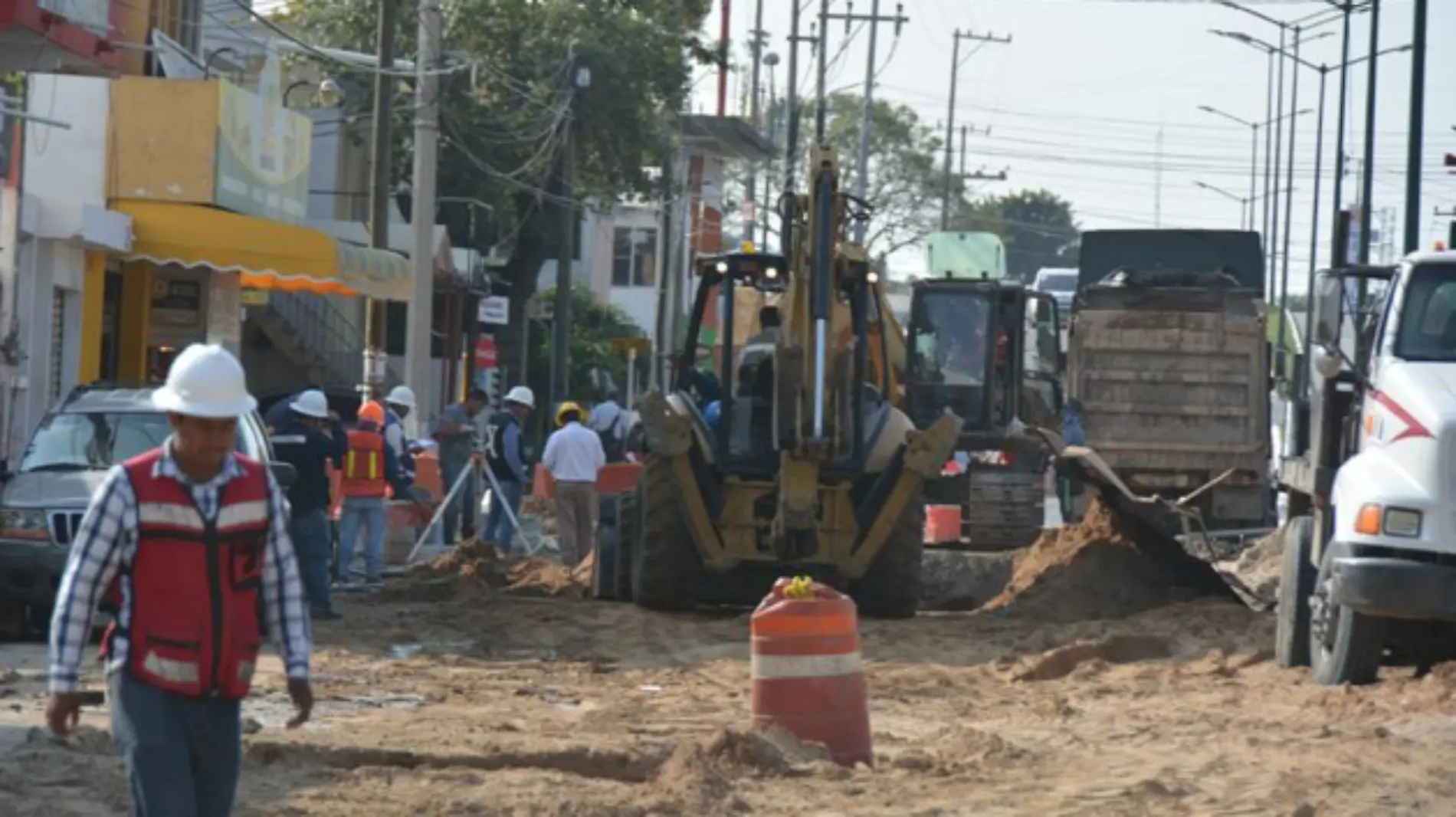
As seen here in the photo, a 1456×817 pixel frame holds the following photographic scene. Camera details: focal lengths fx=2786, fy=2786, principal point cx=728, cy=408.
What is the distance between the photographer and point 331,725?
535 inches

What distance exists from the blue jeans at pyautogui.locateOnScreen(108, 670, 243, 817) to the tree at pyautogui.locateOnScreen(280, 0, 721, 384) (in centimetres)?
4691

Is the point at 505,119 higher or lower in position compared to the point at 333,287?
higher

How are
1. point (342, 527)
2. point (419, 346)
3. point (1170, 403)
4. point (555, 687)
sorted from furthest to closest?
point (419, 346) → point (1170, 403) → point (342, 527) → point (555, 687)

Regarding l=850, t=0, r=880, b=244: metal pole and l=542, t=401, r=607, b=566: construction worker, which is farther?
l=850, t=0, r=880, b=244: metal pole

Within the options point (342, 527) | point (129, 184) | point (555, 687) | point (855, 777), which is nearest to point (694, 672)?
point (555, 687)

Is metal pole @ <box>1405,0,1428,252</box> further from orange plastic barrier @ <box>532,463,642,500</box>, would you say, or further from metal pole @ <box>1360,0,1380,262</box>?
orange plastic barrier @ <box>532,463,642,500</box>

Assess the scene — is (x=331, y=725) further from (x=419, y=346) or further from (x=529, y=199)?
(x=529, y=199)

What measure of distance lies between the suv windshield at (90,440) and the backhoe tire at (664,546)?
10.4 feet

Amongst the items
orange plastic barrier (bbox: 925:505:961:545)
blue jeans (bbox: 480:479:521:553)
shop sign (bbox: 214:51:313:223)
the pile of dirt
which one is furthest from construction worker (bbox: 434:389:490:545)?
the pile of dirt

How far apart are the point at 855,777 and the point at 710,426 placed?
9312mm

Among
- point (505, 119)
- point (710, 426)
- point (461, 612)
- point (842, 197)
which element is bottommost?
point (461, 612)

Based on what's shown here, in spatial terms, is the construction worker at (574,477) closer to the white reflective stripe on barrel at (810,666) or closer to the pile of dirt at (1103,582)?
the pile of dirt at (1103,582)

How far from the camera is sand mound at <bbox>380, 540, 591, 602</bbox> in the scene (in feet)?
74.8

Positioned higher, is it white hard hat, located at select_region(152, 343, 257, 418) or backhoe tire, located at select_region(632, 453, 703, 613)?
white hard hat, located at select_region(152, 343, 257, 418)
